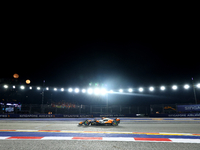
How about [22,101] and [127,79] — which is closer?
[127,79]

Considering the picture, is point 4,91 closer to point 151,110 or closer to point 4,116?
point 4,116

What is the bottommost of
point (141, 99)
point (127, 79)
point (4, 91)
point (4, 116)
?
point (4, 116)

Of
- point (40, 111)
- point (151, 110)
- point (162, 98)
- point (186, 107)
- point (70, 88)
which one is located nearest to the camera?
point (186, 107)

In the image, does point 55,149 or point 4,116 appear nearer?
point 55,149

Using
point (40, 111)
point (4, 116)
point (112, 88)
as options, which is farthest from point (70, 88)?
point (4, 116)

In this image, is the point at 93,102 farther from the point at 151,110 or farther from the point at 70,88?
the point at 151,110

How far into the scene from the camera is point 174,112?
2306cm

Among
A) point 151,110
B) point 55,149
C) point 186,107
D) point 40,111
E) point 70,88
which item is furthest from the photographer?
point 70,88

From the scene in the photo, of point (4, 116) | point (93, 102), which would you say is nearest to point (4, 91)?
point (4, 116)

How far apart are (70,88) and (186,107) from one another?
2204 cm

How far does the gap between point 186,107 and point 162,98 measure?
18804 millimetres

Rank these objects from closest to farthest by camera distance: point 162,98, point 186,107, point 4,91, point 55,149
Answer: point 55,149 → point 186,107 → point 162,98 → point 4,91

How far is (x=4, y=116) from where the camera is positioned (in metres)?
23.9

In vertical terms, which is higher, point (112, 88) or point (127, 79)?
point (127, 79)
